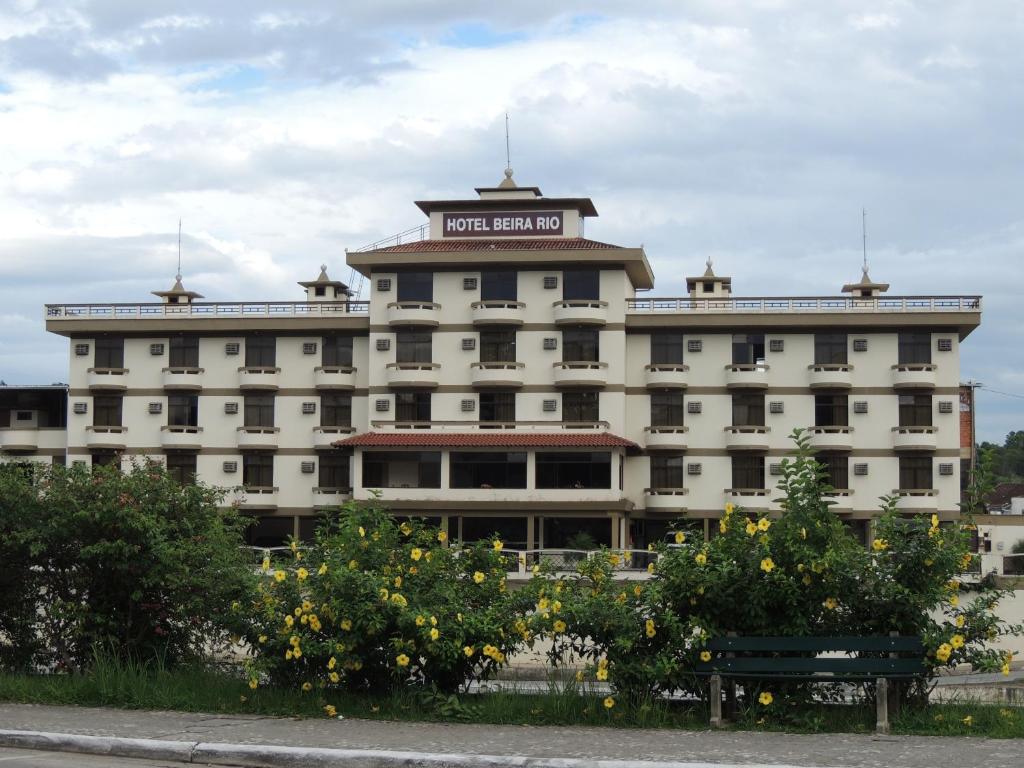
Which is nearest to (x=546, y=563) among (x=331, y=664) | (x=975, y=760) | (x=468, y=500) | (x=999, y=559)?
(x=331, y=664)

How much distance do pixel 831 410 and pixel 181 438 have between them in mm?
27434

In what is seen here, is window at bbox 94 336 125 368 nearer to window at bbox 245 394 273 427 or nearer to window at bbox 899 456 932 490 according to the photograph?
window at bbox 245 394 273 427

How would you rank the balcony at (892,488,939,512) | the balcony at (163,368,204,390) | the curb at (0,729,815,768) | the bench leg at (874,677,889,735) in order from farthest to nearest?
the balcony at (163,368,204,390), the balcony at (892,488,939,512), the bench leg at (874,677,889,735), the curb at (0,729,815,768)

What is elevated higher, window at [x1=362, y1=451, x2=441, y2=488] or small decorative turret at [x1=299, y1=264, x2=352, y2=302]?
small decorative turret at [x1=299, y1=264, x2=352, y2=302]

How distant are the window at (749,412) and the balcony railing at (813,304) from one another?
3.77 meters

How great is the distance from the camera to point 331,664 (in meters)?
13.5

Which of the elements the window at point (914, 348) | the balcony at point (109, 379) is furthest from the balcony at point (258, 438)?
the window at point (914, 348)

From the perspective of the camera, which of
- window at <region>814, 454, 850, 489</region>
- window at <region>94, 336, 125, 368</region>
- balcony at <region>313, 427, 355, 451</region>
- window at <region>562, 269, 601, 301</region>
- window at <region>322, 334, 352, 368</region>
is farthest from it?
window at <region>94, 336, 125, 368</region>

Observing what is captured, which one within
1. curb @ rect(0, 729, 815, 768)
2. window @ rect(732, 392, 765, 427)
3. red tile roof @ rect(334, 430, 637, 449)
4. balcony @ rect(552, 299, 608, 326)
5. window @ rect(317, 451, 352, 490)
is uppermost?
balcony @ rect(552, 299, 608, 326)

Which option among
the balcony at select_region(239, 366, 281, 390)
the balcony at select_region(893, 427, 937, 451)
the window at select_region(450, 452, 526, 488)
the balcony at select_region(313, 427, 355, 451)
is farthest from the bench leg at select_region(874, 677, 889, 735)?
the balcony at select_region(239, 366, 281, 390)

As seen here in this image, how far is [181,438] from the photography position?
55.2m

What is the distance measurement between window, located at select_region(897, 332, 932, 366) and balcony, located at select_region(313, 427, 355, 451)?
23068 millimetres

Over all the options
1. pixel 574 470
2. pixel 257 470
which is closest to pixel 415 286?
pixel 574 470

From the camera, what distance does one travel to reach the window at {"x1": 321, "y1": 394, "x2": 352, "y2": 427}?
181 feet
